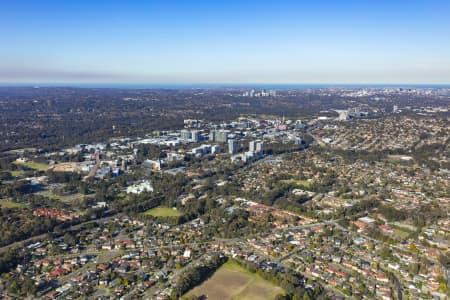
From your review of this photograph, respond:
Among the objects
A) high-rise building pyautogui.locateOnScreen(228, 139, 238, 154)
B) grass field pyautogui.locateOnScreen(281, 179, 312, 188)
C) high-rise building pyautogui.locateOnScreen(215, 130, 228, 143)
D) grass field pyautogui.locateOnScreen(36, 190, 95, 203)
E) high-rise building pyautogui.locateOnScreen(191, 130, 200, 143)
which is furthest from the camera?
high-rise building pyautogui.locateOnScreen(191, 130, 200, 143)

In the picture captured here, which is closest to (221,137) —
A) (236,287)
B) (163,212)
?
(163,212)

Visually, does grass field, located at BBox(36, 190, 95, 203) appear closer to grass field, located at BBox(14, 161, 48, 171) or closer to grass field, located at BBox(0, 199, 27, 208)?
grass field, located at BBox(0, 199, 27, 208)

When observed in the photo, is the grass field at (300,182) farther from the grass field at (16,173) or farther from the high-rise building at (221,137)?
the grass field at (16,173)

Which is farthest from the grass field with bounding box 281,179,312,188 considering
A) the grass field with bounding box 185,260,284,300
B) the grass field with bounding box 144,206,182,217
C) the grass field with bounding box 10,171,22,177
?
the grass field with bounding box 10,171,22,177

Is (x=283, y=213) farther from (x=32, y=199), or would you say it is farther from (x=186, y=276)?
(x=32, y=199)

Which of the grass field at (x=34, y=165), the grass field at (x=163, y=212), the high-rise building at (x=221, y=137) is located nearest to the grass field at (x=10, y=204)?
the grass field at (x=163, y=212)

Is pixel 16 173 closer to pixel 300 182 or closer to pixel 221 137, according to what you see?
pixel 221 137
